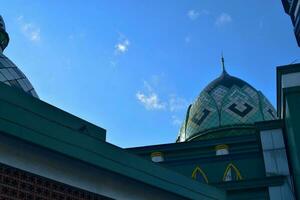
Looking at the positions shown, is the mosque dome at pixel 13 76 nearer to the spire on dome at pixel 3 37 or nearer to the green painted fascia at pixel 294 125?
the spire on dome at pixel 3 37

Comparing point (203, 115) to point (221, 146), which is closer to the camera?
point (221, 146)

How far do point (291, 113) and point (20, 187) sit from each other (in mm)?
10213

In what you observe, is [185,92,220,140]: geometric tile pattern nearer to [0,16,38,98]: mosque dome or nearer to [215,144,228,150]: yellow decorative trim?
[215,144,228,150]: yellow decorative trim

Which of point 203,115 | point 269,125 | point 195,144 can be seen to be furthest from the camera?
point 203,115

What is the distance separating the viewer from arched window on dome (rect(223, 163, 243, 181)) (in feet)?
72.3

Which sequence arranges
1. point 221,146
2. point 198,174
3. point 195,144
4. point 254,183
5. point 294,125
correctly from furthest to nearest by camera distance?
1. point 195,144
2. point 221,146
3. point 198,174
4. point 254,183
5. point 294,125

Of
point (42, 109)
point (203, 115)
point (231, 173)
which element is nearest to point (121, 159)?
point (42, 109)

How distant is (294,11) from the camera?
24.5 meters

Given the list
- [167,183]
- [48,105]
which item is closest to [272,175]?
[167,183]

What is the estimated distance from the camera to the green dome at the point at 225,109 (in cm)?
2777

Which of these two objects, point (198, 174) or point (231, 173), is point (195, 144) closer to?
point (198, 174)

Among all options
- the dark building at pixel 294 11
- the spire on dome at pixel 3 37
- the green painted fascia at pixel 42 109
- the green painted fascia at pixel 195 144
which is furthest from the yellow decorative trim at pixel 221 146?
the green painted fascia at pixel 42 109

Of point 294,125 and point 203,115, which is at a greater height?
point 203,115

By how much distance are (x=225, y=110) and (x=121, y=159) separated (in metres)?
17.2
